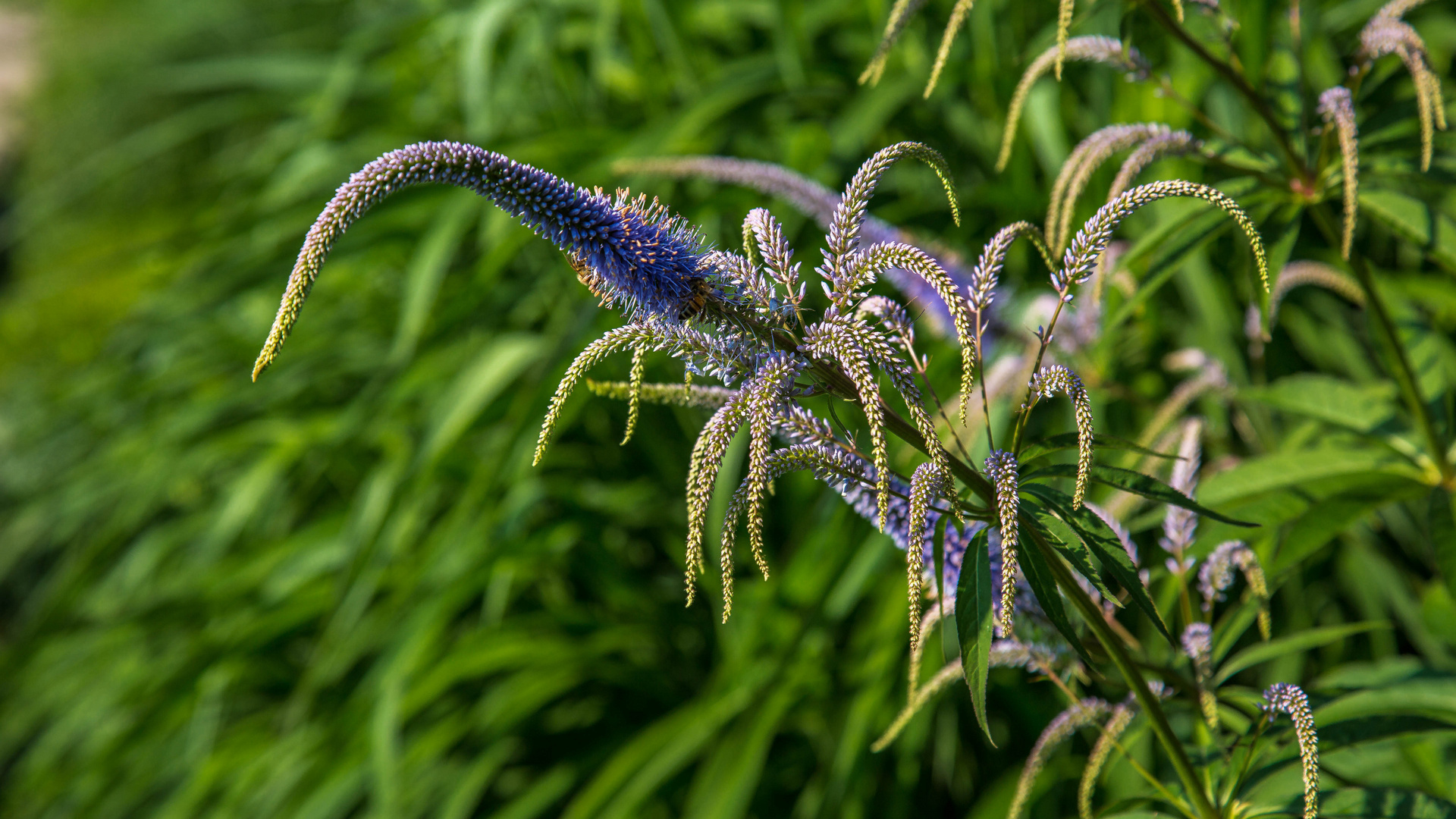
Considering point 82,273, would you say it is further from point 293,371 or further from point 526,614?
point 526,614

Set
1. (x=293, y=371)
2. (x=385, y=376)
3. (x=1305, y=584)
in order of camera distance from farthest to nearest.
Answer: (x=293, y=371) → (x=385, y=376) → (x=1305, y=584)

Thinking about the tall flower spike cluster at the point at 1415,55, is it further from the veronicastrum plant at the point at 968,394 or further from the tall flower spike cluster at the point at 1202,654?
the tall flower spike cluster at the point at 1202,654

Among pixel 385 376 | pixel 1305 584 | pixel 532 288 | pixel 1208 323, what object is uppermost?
pixel 532 288

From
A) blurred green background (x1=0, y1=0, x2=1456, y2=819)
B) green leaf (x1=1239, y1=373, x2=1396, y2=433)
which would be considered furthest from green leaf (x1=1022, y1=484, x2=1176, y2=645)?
blurred green background (x1=0, y1=0, x2=1456, y2=819)

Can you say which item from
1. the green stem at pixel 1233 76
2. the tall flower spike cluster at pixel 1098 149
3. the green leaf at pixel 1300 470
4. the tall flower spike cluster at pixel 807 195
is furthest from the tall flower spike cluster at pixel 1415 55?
the tall flower spike cluster at pixel 807 195

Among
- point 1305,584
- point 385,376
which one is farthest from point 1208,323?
point 385,376

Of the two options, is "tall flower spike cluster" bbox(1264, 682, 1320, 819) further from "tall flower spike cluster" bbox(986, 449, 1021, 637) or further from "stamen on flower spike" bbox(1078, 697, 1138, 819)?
"tall flower spike cluster" bbox(986, 449, 1021, 637)
